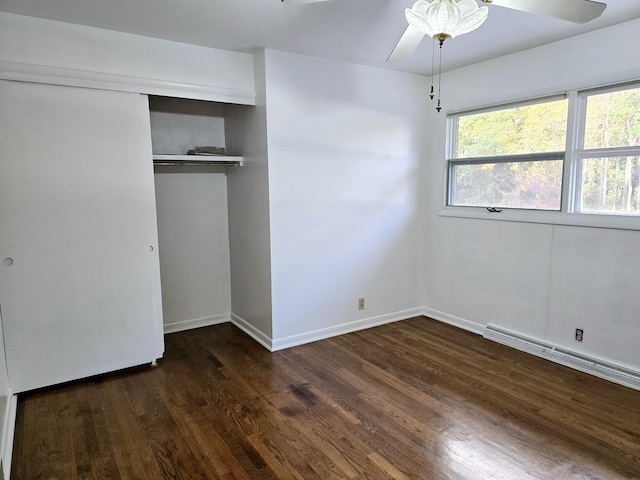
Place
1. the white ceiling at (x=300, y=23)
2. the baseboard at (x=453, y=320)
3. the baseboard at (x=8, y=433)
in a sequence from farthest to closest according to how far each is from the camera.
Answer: the baseboard at (x=453, y=320), the white ceiling at (x=300, y=23), the baseboard at (x=8, y=433)

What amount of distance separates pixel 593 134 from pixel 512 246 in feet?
3.57

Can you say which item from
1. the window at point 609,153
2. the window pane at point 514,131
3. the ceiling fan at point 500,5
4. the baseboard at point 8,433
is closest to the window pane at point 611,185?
the window at point 609,153

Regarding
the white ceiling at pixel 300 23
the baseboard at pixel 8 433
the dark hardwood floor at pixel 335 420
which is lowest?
the dark hardwood floor at pixel 335 420

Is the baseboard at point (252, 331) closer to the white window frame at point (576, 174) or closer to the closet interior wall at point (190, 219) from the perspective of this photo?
the closet interior wall at point (190, 219)

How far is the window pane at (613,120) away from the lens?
2.93 meters

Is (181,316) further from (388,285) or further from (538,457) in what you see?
(538,457)

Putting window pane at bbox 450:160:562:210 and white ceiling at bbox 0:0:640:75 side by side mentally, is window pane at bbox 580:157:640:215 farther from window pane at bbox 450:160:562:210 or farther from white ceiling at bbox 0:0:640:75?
white ceiling at bbox 0:0:640:75

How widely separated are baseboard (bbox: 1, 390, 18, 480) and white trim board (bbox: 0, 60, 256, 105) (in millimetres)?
2076

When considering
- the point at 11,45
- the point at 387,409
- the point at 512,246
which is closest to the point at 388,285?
the point at 512,246

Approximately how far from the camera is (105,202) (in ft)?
9.91

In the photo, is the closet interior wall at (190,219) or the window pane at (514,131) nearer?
the window pane at (514,131)

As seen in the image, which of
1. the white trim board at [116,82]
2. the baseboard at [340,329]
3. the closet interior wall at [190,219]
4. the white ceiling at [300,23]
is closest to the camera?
the white ceiling at [300,23]

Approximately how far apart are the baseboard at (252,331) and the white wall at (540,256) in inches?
75.3

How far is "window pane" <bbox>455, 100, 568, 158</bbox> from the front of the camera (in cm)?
338
